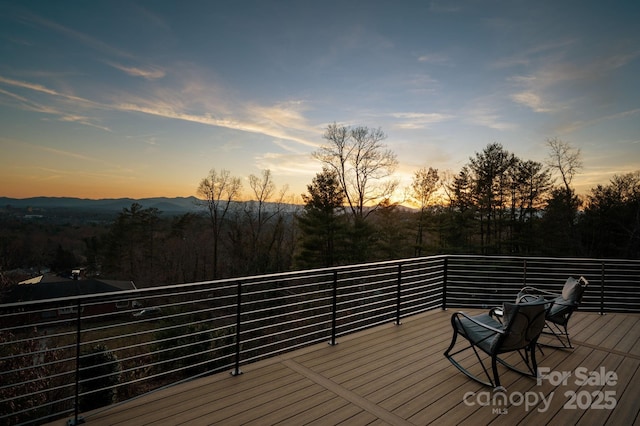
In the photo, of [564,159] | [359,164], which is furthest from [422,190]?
[564,159]

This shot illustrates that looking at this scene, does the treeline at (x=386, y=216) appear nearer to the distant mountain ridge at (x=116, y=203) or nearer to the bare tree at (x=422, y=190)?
the bare tree at (x=422, y=190)

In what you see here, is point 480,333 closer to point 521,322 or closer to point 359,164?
point 521,322

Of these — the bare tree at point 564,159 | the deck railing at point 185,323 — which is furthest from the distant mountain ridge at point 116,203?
the bare tree at point 564,159

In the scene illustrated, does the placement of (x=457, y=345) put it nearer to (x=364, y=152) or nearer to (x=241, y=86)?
(x=241, y=86)

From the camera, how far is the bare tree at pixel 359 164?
19344 millimetres

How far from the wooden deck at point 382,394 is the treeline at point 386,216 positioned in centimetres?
1255

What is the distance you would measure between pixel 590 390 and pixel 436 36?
23.0ft

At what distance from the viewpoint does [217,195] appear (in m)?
24.4

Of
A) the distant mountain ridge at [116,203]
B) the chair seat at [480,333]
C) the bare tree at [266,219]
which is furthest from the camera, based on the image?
the bare tree at [266,219]

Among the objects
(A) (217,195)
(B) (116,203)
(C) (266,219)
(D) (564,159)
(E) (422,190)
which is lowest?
(C) (266,219)

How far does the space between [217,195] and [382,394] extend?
23.3 meters

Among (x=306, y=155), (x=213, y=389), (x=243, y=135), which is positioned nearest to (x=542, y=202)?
(x=306, y=155)

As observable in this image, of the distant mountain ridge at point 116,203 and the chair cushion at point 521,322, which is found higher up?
the distant mountain ridge at point 116,203

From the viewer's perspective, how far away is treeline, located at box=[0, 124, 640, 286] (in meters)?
16.6
